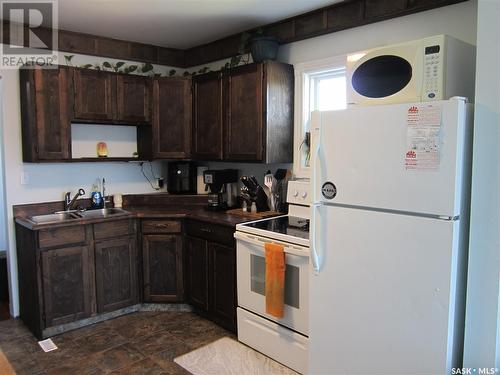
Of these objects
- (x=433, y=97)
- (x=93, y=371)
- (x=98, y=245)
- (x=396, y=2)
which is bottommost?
(x=93, y=371)

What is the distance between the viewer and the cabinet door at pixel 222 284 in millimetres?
3102

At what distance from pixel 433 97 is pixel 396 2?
3.53 feet

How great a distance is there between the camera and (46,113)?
3.28 metres

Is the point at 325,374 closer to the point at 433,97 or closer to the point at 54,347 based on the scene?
the point at 433,97

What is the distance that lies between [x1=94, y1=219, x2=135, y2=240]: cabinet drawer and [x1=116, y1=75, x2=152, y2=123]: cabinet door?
1.00 meters

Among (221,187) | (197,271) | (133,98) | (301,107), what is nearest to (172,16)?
(133,98)

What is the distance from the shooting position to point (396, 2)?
264 centimetres

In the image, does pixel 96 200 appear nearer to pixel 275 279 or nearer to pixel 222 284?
pixel 222 284

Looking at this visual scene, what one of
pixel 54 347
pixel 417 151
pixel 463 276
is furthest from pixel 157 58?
pixel 463 276

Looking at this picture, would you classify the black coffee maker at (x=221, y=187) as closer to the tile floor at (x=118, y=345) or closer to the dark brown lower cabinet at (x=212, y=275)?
the dark brown lower cabinet at (x=212, y=275)

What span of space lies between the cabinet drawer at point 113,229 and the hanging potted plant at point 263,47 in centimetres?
184

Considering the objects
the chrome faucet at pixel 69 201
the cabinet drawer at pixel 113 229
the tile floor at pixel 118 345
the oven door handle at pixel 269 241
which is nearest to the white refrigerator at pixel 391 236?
the oven door handle at pixel 269 241

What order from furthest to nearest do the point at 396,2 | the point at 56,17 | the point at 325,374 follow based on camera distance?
1. the point at 56,17
2. the point at 396,2
3. the point at 325,374

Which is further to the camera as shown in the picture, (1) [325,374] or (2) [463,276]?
(1) [325,374]
